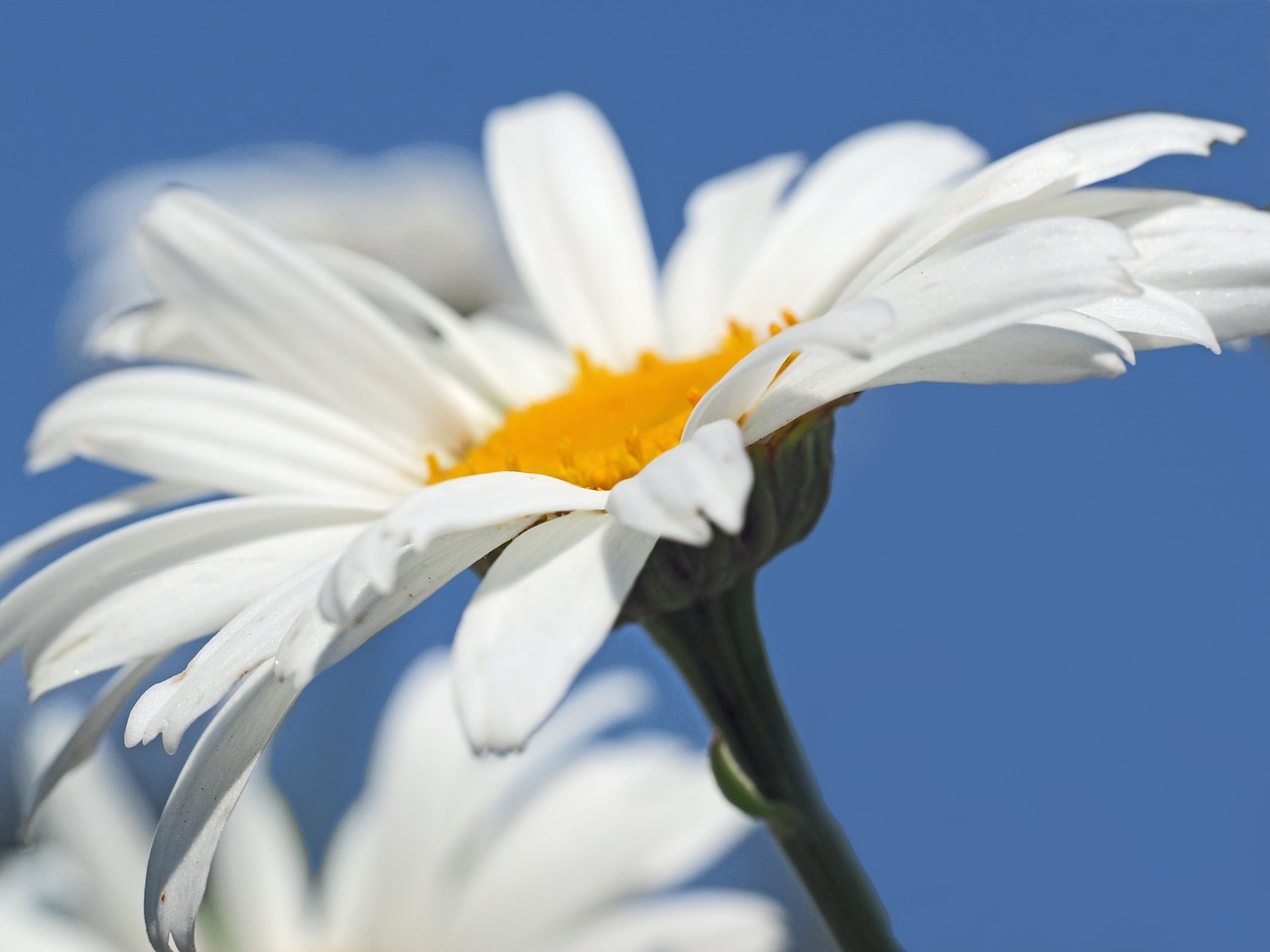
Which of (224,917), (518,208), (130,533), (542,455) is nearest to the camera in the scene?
(130,533)

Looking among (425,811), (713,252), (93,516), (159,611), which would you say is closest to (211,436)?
(93,516)

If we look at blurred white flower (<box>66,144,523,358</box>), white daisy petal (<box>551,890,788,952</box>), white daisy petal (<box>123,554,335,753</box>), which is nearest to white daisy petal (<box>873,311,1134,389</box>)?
white daisy petal (<box>123,554,335,753</box>)

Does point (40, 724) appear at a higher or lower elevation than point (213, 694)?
lower

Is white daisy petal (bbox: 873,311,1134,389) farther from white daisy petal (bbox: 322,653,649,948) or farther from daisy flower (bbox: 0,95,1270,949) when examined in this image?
white daisy petal (bbox: 322,653,649,948)

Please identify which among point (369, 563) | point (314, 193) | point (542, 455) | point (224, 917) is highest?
point (369, 563)

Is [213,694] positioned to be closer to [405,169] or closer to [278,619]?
[278,619]

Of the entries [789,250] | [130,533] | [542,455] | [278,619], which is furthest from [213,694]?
[789,250]

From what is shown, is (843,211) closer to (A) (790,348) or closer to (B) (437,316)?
(B) (437,316)
